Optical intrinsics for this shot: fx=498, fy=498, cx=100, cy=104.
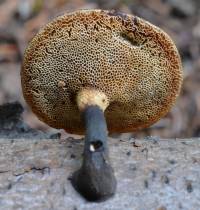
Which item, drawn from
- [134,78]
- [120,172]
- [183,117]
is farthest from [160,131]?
[120,172]

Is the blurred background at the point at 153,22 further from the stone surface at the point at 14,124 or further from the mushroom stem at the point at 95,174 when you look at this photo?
the mushroom stem at the point at 95,174

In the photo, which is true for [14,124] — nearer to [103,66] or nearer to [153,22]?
[103,66]

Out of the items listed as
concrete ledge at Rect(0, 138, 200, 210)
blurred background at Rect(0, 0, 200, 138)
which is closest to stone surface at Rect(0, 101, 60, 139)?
concrete ledge at Rect(0, 138, 200, 210)

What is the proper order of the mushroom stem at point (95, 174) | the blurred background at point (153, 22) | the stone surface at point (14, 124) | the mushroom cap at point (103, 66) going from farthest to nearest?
the blurred background at point (153, 22) < the stone surface at point (14, 124) < the mushroom cap at point (103, 66) < the mushroom stem at point (95, 174)

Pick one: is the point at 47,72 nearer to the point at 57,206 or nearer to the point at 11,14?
the point at 57,206

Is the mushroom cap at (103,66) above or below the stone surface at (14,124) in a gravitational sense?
above

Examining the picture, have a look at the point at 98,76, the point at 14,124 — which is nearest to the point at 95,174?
the point at 98,76

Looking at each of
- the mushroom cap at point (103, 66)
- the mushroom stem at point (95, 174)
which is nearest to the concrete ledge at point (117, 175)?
the mushroom stem at point (95, 174)
